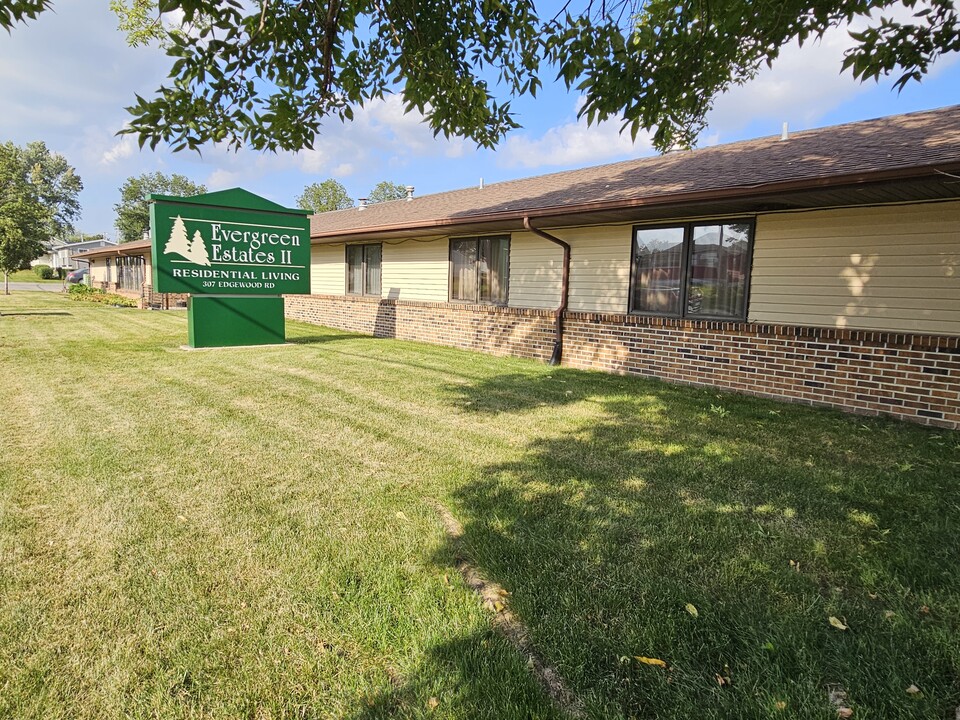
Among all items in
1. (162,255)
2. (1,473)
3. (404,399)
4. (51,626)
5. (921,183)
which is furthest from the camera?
(162,255)

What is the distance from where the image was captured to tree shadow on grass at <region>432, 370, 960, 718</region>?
1.94m

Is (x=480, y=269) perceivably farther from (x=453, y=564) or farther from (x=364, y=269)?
(x=453, y=564)

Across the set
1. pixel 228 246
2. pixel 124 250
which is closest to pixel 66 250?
pixel 124 250

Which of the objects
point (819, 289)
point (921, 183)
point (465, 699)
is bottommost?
point (465, 699)

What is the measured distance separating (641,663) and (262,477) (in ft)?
9.33

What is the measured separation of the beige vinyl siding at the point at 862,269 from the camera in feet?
19.0

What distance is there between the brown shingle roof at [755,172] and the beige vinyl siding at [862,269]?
0.37 metres

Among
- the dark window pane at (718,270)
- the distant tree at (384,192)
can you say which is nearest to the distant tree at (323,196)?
the distant tree at (384,192)

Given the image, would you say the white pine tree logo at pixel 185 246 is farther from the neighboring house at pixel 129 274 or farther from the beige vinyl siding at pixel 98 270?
the beige vinyl siding at pixel 98 270

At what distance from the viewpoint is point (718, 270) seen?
297 inches

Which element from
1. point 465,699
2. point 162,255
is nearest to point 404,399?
point 465,699

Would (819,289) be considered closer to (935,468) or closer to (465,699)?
(935,468)

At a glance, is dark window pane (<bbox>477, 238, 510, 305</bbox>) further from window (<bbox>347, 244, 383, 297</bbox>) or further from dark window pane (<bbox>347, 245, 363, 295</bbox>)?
dark window pane (<bbox>347, 245, 363, 295</bbox>)

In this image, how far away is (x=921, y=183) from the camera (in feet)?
17.3
